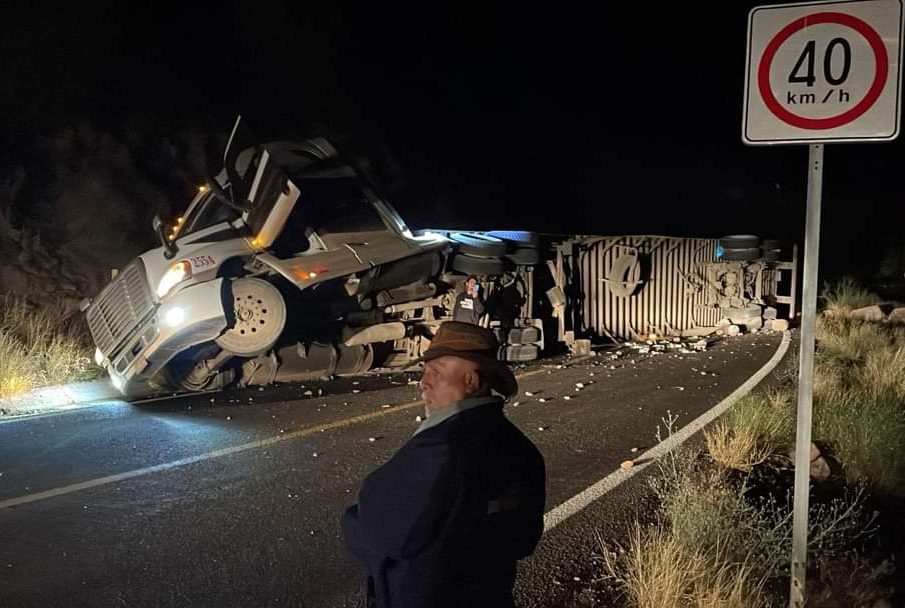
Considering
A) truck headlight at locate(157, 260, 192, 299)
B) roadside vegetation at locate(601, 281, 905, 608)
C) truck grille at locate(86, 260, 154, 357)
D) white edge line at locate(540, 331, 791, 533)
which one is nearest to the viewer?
roadside vegetation at locate(601, 281, 905, 608)

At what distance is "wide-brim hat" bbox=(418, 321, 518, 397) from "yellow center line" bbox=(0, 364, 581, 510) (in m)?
4.24

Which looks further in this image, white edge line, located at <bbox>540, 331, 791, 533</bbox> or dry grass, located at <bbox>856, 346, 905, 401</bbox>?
dry grass, located at <bbox>856, 346, 905, 401</bbox>

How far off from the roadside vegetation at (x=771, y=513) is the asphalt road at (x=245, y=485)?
0.44 m

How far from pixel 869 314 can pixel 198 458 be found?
15009 mm

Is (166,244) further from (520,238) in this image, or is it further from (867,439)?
(867,439)

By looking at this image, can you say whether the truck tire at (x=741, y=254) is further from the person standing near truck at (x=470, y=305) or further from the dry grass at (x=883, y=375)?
the person standing near truck at (x=470, y=305)

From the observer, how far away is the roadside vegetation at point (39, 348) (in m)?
9.17

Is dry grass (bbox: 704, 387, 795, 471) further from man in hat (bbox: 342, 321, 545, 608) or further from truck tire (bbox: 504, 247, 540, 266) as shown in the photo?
truck tire (bbox: 504, 247, 540, 266)

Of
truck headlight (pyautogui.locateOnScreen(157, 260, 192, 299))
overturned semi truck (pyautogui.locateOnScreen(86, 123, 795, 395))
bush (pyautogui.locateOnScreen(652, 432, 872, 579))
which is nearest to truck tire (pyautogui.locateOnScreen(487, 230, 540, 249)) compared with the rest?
overturned semi truck (pyautogui.locateOnScreen(86, 123, 795, 395))

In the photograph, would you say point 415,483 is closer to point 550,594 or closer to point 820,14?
point 550,594

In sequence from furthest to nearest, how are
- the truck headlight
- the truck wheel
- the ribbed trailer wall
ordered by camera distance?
the ribbed trailer wall
the truck wheel
the truck headlight

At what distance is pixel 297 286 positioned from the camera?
934 centimetres

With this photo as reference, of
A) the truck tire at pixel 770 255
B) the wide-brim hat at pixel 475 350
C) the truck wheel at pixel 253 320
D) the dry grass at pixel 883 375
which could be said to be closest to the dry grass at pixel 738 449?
the dry grass at pixel 883 375

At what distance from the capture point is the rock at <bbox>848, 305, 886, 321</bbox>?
16.6 metres
